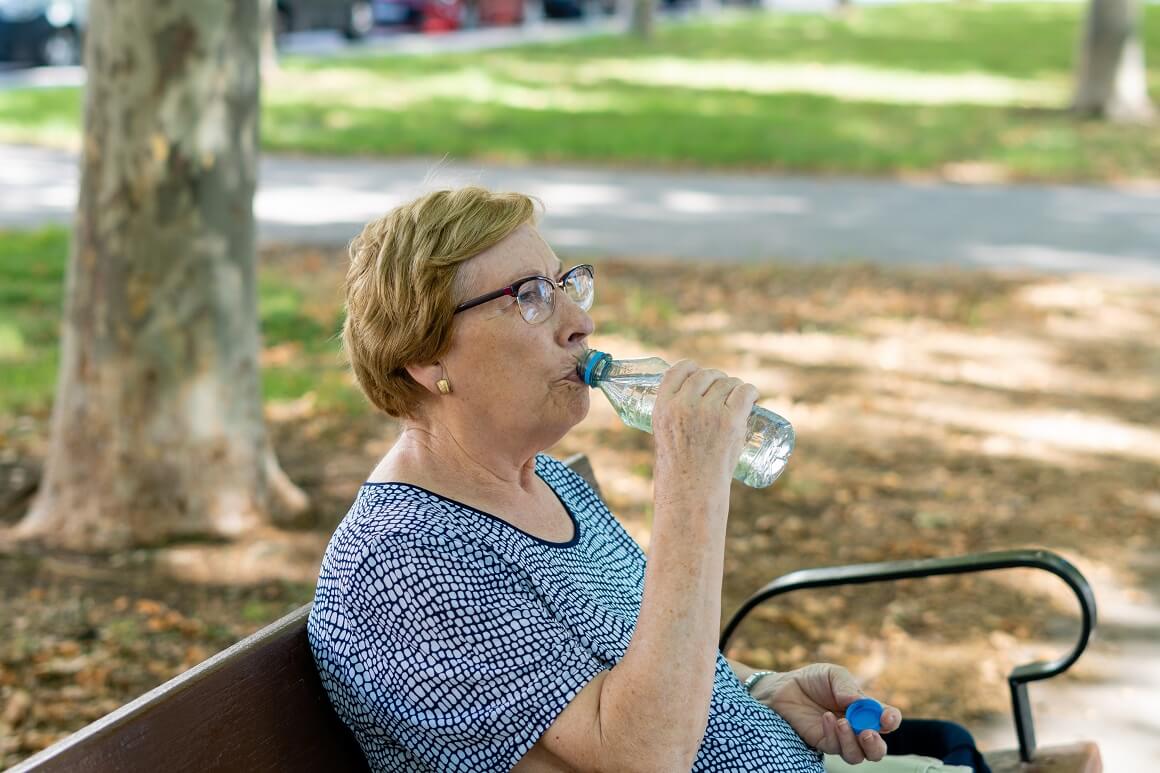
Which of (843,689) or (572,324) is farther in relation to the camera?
(843,689)

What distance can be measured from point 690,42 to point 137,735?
1161 inches

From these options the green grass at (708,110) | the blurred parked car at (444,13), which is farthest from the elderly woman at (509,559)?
the blurred parked car at (444,13)

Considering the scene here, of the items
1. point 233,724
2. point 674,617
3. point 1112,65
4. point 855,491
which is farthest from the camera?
point 1112,65

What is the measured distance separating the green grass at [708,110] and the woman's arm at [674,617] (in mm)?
12503

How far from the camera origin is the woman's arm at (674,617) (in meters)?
2.01

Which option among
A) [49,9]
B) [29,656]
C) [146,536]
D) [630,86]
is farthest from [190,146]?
[49,9]

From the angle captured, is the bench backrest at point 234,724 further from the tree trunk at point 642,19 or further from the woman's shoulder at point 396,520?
the tree trunk at point 642,19

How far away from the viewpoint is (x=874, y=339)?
848cm

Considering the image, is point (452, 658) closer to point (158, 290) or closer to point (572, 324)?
point (572, 324)

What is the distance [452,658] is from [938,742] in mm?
1292

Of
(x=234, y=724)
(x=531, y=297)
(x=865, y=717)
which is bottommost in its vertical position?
(x=865, y=717)

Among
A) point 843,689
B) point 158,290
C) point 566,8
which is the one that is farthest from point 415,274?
point 566,8

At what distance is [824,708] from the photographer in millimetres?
2682

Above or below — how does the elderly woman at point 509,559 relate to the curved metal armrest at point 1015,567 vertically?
above
